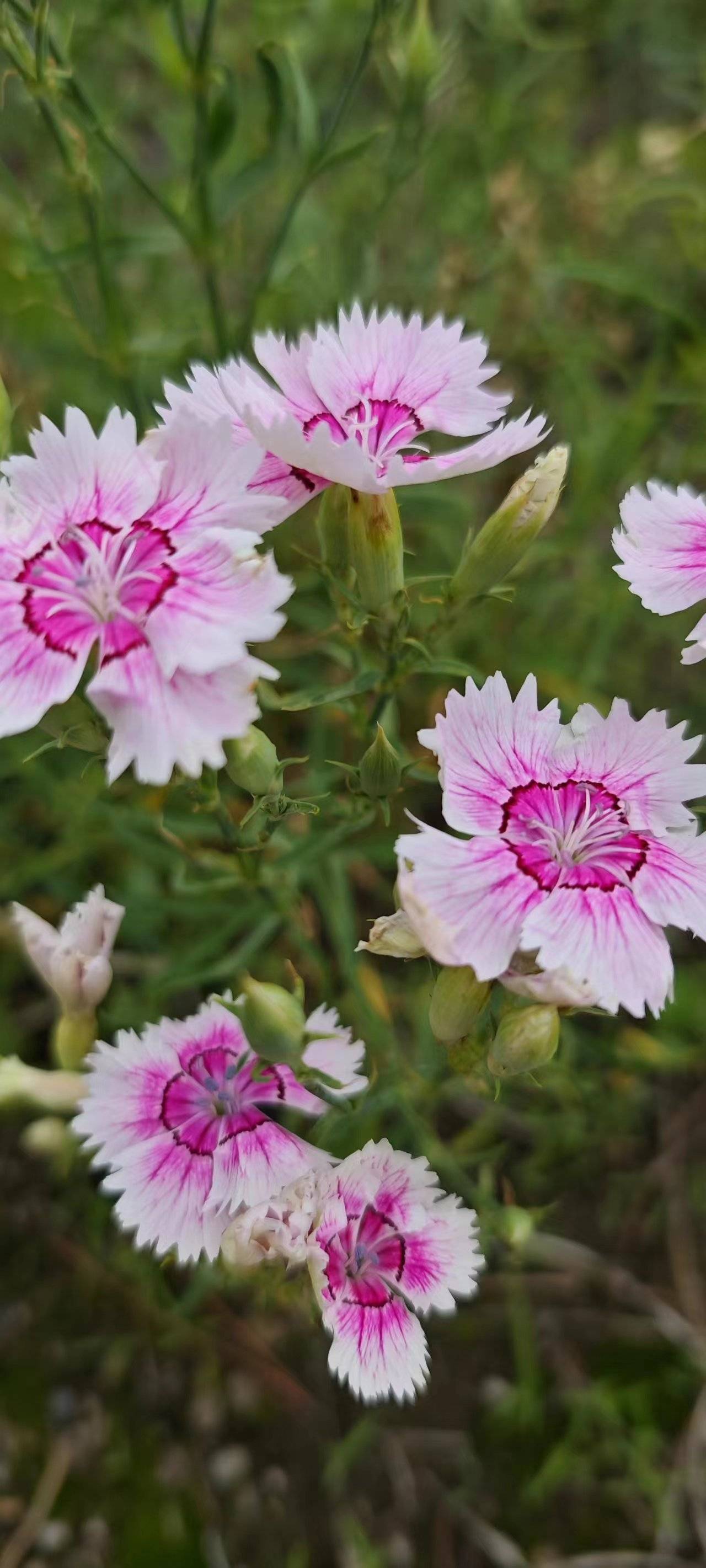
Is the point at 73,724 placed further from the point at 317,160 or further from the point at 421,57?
the point at 421,57

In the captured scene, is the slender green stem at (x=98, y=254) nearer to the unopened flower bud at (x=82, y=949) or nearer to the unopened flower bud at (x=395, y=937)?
the unopened flower bud at (x=82, y=949)

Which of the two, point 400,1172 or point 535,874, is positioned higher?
point 535,874

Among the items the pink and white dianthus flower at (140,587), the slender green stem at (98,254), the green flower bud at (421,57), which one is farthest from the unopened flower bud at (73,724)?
the green flower bud at (421,57)

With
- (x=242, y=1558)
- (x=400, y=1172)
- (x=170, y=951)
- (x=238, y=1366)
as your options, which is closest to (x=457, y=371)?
(x=400, y=1172)

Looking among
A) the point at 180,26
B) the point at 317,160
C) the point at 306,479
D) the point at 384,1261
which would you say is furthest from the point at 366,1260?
the point at 180,26

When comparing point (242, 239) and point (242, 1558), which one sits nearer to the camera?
point (242, 1558)

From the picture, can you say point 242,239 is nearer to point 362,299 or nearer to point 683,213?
point 362,299
